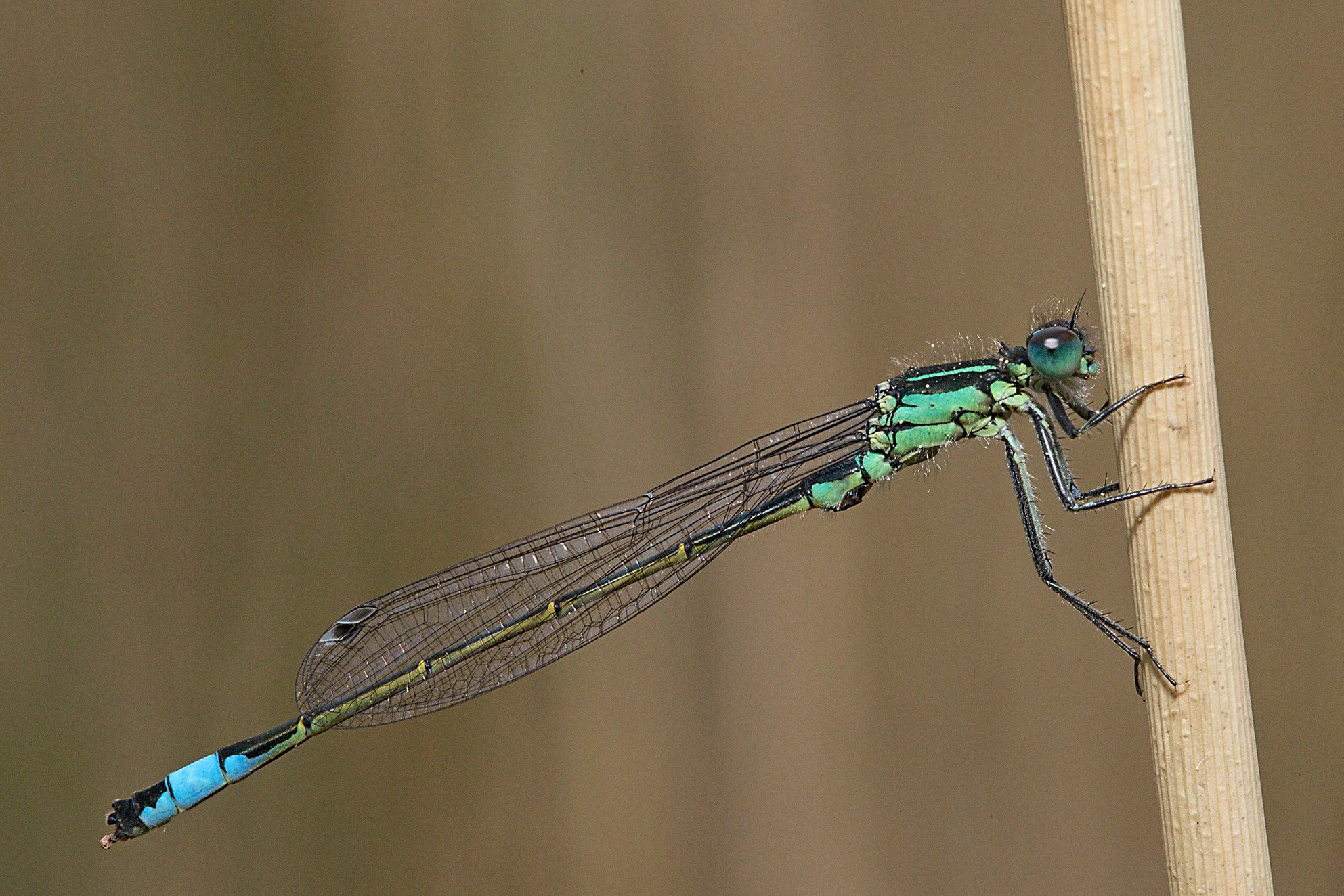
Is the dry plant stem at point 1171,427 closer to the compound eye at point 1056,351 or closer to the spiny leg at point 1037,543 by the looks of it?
the spiny leg at point 1037,543

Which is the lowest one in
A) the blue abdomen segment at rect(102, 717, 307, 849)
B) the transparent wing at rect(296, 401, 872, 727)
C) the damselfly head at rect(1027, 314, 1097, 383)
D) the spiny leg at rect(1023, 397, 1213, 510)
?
the blue abdomen segment at rect(102, 717, 307, 849)

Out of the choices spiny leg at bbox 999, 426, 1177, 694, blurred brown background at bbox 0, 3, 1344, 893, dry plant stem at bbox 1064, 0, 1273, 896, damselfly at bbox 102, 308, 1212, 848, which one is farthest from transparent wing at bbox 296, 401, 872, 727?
dry plant stem at bbox 1064, 0, 1273, 896

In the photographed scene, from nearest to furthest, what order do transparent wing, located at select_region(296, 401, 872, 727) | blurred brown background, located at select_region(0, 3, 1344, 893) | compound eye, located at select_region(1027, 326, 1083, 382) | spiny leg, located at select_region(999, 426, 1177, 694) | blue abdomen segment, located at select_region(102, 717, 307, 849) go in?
spiny leg, located at select_region(999, 426, 1177, 694)
compound eye, located at select_region(1027, 326, 1083, 382)
blue abdomen segment, located at select_region(102, 717, 307, 849)
transparent wing, located at select_region(296, 401, 872, 727)
blurred brown background, located at select_region(0, 3, 1344, 893)

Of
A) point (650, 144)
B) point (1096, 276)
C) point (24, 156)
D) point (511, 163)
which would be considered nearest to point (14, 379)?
point (24, 156)

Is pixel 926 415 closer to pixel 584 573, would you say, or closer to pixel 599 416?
pixel 584 573

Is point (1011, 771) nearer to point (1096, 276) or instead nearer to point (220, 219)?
point (1096, 276)

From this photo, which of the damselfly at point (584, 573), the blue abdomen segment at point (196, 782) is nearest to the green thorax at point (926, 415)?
the damselfly at point (584, 573)

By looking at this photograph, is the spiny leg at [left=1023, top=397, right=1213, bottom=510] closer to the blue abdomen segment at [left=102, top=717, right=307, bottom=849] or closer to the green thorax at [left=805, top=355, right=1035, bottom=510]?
the green thorax at [left=805, top=355, right=1035, bottom=510]

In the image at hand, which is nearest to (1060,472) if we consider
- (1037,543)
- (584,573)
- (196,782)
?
(1037,543)
